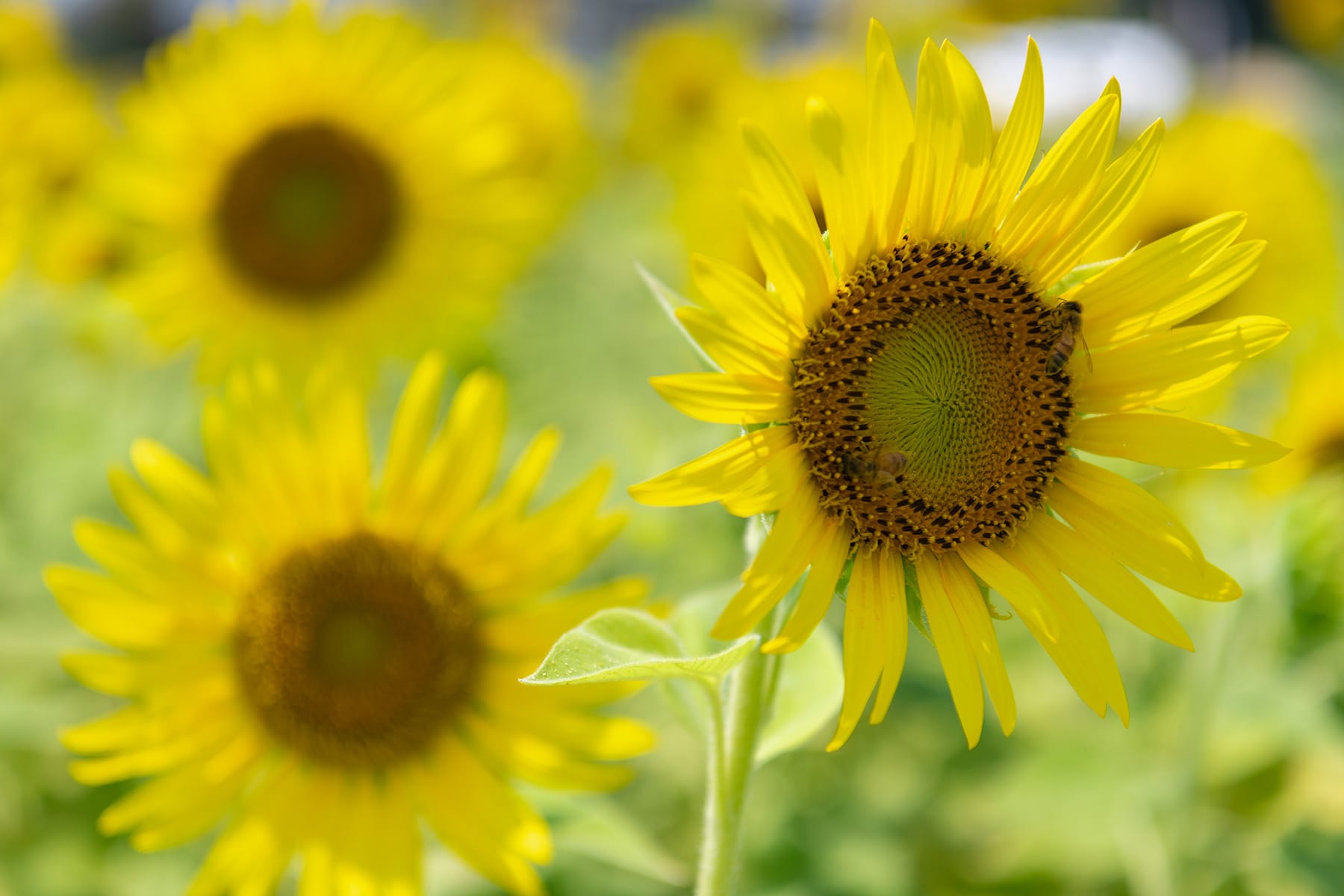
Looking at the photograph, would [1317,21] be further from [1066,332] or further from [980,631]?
[980,631]

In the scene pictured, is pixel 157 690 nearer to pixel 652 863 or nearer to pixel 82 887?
pixel 652 863

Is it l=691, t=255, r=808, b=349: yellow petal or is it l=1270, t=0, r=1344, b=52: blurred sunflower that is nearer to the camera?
l=691, t=255, r=808, b=349: yellow petal

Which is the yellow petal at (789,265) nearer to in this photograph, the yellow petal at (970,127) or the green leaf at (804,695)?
the yellow petal at (970,127)

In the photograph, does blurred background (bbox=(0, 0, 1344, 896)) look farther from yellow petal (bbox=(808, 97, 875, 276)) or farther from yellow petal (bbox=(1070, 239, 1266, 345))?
yellow petal (bbox=(808, 97, 875, 276))

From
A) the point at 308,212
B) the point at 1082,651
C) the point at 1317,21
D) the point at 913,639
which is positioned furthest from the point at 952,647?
the point at 1317,21

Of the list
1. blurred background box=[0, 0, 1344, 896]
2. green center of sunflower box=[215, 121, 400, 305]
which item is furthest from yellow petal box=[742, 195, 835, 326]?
green center of sunflower box=[215, 121, 400, 305]

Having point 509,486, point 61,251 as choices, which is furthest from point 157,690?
point 61,251
